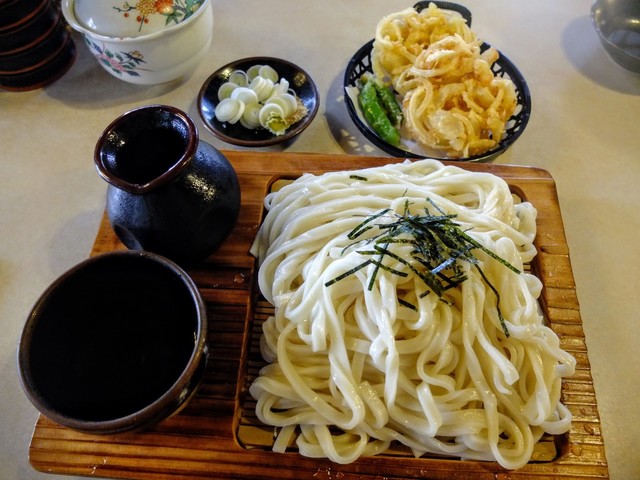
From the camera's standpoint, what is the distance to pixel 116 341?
147cm

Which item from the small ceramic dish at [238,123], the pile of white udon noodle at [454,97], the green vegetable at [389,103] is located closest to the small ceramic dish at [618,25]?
the pile of white udon noodle at [454,97]

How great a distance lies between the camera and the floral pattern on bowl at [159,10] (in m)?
2.32

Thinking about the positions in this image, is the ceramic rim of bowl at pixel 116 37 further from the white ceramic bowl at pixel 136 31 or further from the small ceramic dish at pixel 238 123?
the small ceramic dish at pixel 238 123

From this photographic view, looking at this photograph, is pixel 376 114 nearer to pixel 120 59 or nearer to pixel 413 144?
pixel 413 144

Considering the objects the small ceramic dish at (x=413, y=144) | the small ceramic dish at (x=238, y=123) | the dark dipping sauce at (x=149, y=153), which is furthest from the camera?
the small ceramic dish at (x=238, y=123)

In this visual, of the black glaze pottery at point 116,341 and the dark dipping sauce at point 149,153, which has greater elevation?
the dark dipping sauce at point 149,153

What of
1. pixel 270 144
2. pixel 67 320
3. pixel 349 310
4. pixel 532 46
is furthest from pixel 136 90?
pixel 532 46

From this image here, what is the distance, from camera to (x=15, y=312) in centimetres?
206

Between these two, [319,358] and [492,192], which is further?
[492,192]

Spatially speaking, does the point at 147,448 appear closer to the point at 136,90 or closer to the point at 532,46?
the point at 136,90

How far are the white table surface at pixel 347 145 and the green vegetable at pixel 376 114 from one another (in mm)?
186

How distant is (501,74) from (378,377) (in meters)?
1.96

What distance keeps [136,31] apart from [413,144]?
151cm

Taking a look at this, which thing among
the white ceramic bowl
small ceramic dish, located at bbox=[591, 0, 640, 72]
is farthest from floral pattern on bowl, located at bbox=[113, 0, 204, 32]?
small ceramic dish, located at bbox=[591, 0, 640, 72]
